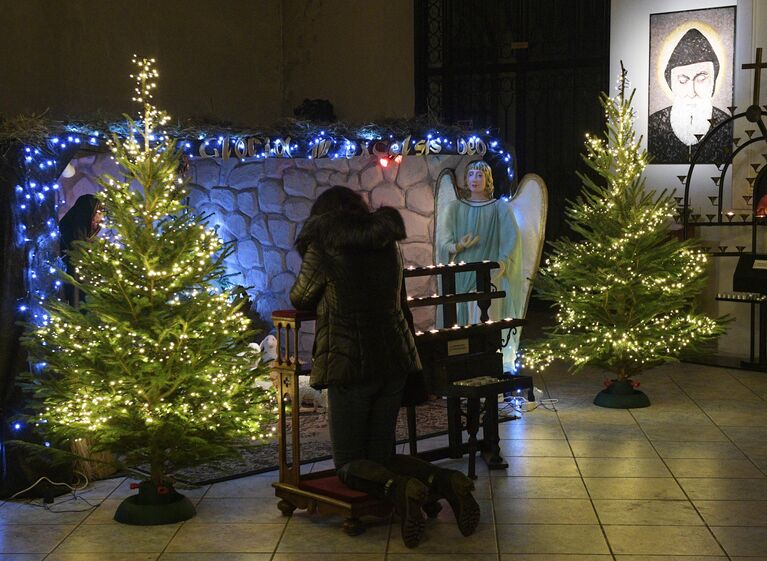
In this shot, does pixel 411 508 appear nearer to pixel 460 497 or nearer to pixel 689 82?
pixel 460 497

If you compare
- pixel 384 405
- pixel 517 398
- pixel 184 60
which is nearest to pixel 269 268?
pixel 517 398

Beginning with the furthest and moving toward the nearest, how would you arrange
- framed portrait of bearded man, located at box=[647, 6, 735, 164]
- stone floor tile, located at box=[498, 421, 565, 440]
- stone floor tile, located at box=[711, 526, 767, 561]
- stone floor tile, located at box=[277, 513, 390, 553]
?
framed portrait of bearded man, located at box=[647, 6, 735, 164]
stone floor tile, located at box=[498, 421, 565, 440]
stone floor tile, located at box=[277, 513, 390, 553]
stone floor tile, located at box=[711, 526, 767, 561]

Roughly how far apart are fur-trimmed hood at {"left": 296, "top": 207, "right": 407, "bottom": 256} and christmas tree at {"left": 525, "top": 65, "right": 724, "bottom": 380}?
355 cm

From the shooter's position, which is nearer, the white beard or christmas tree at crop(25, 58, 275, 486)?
christmas tree at crop(25, 58, 275, 486)

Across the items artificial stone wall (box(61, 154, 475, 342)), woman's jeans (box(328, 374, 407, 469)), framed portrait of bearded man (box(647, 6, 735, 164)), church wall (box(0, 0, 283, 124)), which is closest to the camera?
woman's jeans (box(328, 374, 407, 469))

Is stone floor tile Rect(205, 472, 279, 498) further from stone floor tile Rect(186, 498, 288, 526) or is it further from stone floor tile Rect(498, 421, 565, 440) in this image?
stone floor tile Rect(498, 421, 565, 440)

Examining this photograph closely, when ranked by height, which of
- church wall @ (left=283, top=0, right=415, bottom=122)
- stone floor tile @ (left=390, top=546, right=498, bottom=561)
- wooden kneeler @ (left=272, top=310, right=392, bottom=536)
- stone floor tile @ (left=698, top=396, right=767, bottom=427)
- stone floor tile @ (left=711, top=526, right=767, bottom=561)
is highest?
church wall @ (left=283, top=0, right=415, bottom=122)

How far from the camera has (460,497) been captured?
536 centimetres

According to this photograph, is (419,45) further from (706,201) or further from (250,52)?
(706,201)

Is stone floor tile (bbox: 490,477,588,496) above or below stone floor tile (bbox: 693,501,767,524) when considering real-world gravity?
below

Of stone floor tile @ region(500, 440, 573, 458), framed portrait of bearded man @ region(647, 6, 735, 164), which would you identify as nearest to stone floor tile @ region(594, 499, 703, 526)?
stone floor tile @ region(500, 440, 573, 458)

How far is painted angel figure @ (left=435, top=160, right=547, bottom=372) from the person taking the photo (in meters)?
8.83

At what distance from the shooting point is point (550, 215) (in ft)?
44.6

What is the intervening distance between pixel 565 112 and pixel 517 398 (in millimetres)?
5663
